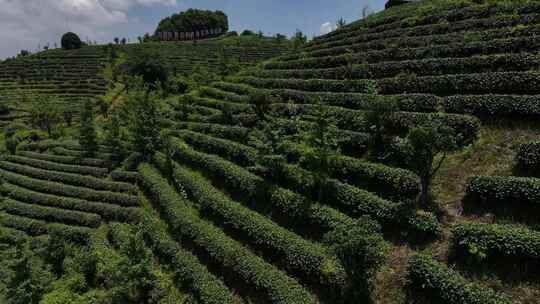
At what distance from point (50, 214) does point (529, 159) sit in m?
30.5

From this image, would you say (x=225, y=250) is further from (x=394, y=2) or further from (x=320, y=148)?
(x=394, y=2)

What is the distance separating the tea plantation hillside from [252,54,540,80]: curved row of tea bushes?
96.0 feet

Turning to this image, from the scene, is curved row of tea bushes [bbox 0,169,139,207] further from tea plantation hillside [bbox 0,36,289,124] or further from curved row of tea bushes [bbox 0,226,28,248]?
tea plantation hillside [bbox 0,36,289,124]

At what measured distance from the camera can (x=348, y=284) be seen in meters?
13.5

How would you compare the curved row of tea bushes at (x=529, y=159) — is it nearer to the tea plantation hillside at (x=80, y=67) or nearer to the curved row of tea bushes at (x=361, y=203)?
the curved row of tea bushes at (x=361, y=203)

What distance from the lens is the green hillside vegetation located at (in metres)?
13.0

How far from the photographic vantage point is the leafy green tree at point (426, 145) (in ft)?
45.6

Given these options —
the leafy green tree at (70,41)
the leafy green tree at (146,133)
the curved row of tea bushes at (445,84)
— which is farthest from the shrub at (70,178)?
the leafy green tree at (70,41)

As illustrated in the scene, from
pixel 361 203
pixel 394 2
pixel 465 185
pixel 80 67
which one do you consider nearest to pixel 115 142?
pixel 361 203

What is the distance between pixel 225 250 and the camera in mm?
16828

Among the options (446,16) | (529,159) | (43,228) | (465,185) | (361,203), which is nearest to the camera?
(529,159)

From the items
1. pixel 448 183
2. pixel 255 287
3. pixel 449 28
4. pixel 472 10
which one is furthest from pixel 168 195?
pixel 472 10

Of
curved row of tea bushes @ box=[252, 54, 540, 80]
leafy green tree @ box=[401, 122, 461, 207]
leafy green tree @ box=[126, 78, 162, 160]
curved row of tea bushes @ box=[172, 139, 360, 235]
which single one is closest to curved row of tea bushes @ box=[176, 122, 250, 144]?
curved row of tea bushes @ box=[172, 139, 360, 235]

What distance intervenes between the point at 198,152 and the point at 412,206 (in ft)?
53.6
